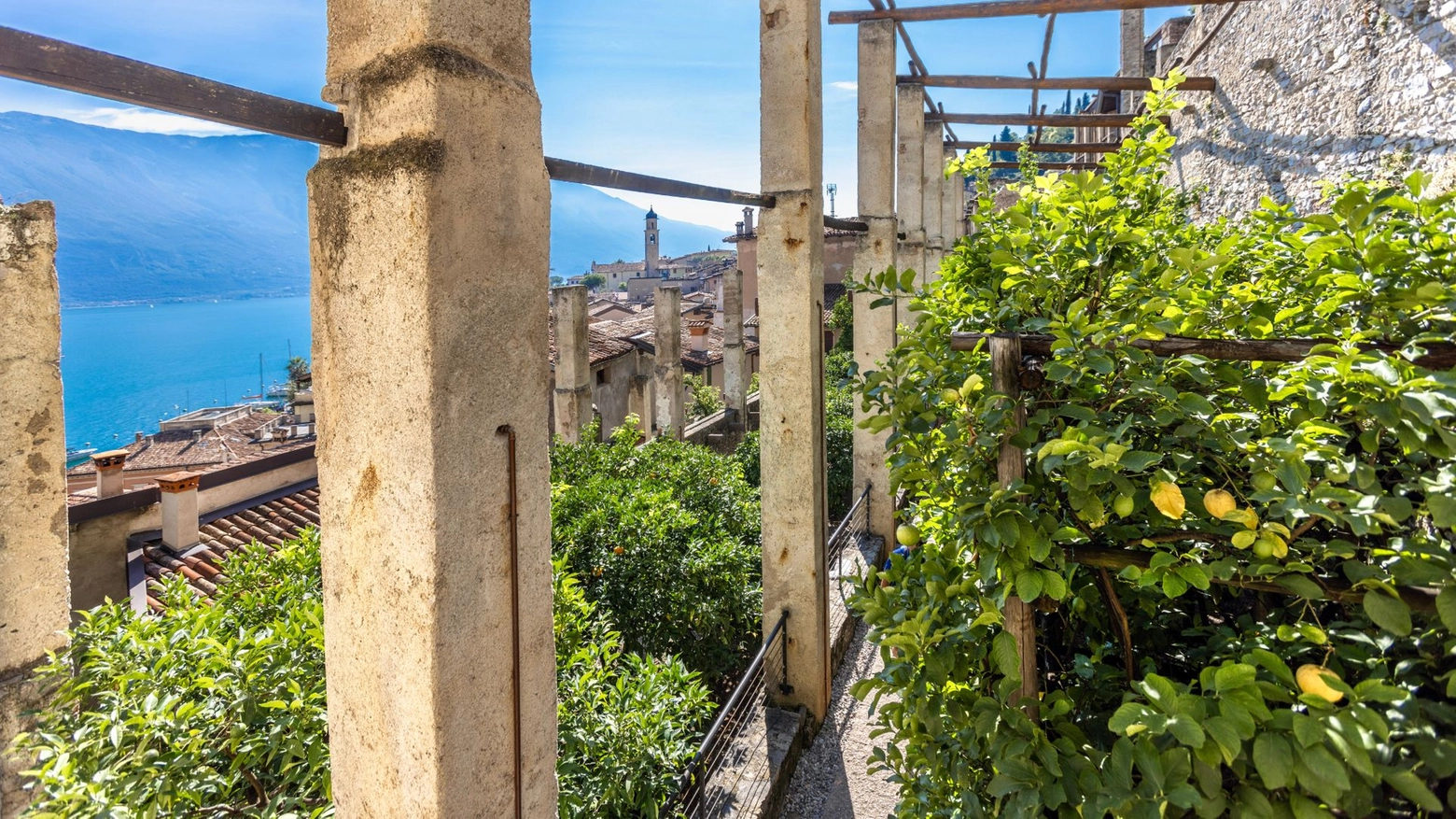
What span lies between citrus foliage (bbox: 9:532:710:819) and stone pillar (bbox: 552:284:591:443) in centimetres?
841

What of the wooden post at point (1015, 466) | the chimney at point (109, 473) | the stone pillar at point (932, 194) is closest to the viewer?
the wooden post at point (1015, 466)

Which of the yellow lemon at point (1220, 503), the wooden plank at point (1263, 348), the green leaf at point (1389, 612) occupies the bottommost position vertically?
the green leaf at point (1389, 612)

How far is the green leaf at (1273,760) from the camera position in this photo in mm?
1422

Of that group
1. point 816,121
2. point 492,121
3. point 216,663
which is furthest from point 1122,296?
point 816,121

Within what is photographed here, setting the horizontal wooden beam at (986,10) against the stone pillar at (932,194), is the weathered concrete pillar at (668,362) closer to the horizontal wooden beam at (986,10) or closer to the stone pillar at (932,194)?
the stone pillar at (932,194)

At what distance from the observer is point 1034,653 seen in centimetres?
220

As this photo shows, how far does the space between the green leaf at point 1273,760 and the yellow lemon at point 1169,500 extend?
47 centimetres

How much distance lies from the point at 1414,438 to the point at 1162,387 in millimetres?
470

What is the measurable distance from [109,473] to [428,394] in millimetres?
9592

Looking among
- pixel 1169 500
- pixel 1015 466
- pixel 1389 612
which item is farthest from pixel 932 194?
pixel 1389 612

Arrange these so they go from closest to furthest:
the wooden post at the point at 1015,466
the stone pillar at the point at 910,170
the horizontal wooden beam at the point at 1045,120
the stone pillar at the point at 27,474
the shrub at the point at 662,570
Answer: the wooden post at the point at 1015,466 < the stone pillar at the point at 27,474 < the shrub at the point at 662,570 < the stone pillar at the point at 910,170 < the horizontal wooden beam at the point at 1045,120

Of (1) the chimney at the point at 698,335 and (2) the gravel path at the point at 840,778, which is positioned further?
(1) the chimney at the point at 698,335

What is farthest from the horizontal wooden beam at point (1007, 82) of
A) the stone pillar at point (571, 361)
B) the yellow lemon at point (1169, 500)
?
the yellow lemon at point (1169, 500)

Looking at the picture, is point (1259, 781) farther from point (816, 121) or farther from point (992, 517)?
point (816, 121)
